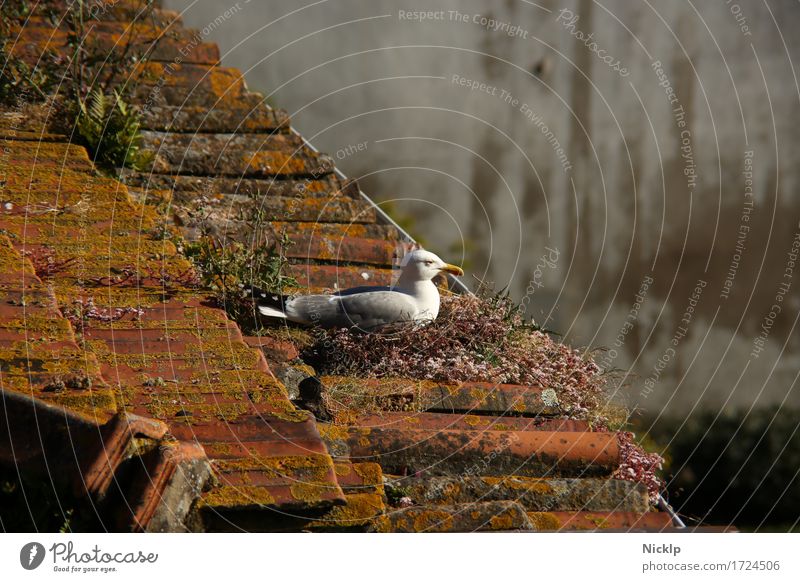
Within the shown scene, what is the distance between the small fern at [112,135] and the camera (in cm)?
732

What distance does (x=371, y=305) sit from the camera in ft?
18.7

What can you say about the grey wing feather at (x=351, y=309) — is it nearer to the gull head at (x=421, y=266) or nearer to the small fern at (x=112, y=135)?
the gull head at (x=421, y=266)

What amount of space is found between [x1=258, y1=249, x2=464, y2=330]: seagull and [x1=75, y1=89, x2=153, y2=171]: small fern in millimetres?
2333

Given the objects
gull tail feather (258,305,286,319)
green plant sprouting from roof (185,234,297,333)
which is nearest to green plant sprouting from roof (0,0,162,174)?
green plant sprouting from roof (185,234,297,333)

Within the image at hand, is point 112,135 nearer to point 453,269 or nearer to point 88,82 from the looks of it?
point 88,82

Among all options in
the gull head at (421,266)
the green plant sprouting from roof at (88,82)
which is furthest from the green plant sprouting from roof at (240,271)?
the green plant sprouting from roof at (88,82)

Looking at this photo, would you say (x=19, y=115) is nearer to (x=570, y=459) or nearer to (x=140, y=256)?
(x=140, y=256)

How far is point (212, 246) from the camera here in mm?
6328

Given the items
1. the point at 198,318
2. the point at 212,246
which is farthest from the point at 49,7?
the point at 198,318

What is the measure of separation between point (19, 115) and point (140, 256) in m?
2.52

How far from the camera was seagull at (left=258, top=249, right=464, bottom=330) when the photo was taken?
566cm

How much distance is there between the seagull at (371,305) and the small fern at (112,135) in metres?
2.33
